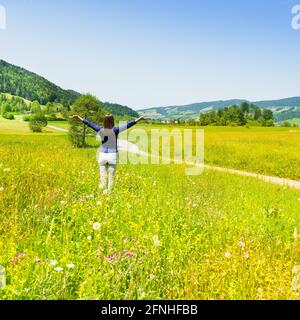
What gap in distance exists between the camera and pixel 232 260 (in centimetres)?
432

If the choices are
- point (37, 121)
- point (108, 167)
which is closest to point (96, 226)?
point (108, 167)

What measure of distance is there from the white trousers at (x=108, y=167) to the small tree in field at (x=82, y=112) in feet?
75.1

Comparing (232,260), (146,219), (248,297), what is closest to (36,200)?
(146,219)

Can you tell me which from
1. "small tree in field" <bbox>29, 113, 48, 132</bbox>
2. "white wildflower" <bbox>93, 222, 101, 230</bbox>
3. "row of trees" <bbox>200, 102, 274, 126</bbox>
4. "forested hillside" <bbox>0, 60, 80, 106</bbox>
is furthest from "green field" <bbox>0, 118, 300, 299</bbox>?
"row of trees" <bbox>200, 102, 274, 126</bbox>

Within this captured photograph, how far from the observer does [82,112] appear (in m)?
31.2

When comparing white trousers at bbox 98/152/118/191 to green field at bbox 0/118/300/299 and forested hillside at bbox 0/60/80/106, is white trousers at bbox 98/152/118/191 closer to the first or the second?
green field at bbox 0/118/300/299

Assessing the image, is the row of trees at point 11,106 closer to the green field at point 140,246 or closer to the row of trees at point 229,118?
the green field at point 140,246

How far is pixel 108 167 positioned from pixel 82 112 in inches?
950

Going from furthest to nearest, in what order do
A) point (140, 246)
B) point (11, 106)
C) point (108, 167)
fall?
point (11, 106) → point (108, 167) → point (140, 246)

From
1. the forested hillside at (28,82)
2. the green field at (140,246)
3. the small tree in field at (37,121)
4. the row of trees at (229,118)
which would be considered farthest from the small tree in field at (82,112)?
the row of trees at (229,118)

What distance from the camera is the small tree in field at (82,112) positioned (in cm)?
3071

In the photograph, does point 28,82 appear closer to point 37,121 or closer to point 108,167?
point 108,167

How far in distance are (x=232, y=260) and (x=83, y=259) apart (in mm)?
1745
